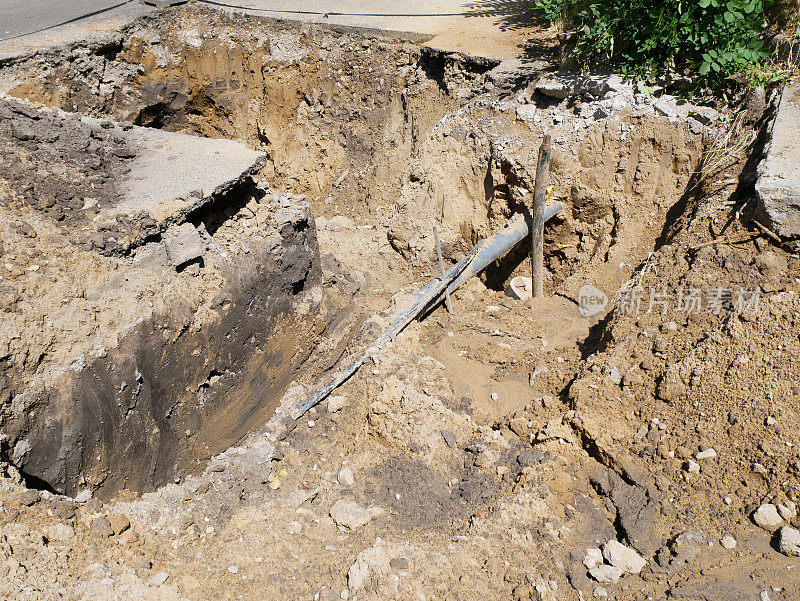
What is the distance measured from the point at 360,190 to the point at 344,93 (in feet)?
3.99

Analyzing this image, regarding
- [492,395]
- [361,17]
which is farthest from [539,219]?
[361,17]

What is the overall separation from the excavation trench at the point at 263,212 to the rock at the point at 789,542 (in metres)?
2.72

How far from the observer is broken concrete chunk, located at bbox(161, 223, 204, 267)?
4.29m

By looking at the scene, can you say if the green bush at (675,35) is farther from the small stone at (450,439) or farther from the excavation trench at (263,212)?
the small stone at (450,439)

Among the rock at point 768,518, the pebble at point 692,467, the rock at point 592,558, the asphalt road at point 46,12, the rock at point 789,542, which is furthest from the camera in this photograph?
the asphalt road at point 46,12

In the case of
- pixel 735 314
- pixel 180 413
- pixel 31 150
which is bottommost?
pixel 180 413

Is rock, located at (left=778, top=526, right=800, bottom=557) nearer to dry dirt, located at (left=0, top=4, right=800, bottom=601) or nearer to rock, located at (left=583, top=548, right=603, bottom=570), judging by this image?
dry dirt, located at (left=0, top=4, right=800, bottom=601)

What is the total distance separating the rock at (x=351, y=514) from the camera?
3.87m

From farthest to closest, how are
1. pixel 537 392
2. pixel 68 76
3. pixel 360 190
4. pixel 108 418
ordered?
pixel 360 190
pixel 68 76
pixel 537 392
pixel 108 418

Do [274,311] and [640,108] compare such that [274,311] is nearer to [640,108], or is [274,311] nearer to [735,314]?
[735,314]

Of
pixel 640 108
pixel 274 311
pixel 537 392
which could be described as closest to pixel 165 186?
pixel 274 311

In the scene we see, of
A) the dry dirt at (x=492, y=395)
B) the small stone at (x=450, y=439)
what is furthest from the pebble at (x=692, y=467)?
the small stone at (x=450, y=439)

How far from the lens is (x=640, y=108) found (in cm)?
568

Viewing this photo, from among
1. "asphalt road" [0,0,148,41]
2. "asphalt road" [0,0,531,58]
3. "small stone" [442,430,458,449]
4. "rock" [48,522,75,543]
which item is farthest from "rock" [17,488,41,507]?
"asphalt road" [0,0,148,41]
